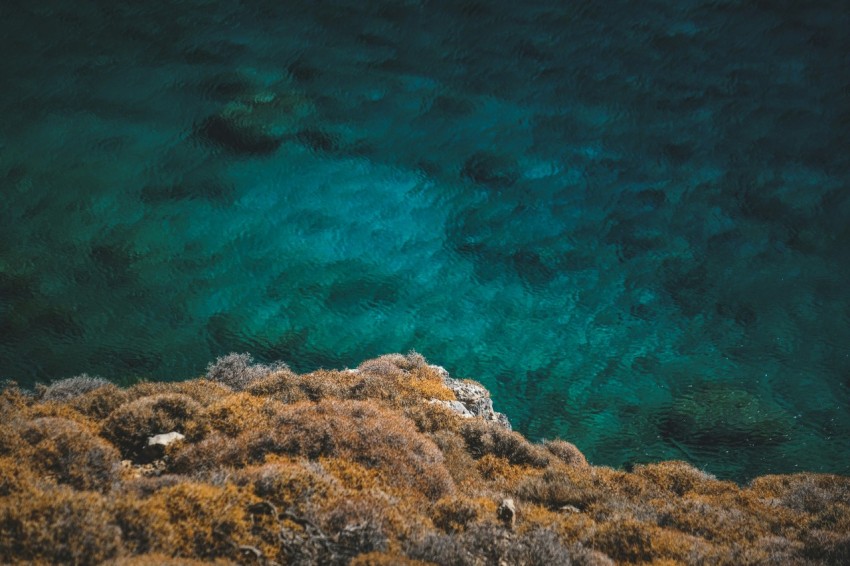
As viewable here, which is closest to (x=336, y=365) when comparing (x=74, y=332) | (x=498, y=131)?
(x=74, y=332)

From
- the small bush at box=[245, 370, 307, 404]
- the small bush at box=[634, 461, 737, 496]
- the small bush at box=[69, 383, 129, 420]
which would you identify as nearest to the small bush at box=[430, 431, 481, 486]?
the small bush at box=[245, 370, 307, 404]

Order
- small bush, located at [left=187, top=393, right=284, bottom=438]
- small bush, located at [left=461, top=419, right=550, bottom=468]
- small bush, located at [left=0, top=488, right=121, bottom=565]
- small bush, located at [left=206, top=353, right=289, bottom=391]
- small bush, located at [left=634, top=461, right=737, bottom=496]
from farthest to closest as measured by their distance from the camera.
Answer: small bush, located at [left=206, top=353, right=289, bottom=391] → small bush, located at [left=461, top=419, right=550, bottom=468] → small bush, located at [left=634, top=461, right=737, bottom=496] → small bush, located at [left=187, top=393, right=284, bottom=438] → small bush, located at [left=0, top=488, right=121, bottom=565]

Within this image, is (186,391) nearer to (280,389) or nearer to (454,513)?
(280,389)

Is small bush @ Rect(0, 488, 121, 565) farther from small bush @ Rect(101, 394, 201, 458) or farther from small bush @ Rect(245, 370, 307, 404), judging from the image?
small bush @ Rect(245, 370, 307, 404)

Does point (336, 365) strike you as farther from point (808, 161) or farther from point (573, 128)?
point (808, 161)

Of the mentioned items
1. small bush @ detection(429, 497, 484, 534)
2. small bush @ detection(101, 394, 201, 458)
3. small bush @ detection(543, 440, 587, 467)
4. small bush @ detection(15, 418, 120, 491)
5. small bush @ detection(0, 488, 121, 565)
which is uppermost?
small bush @ detection(543, 440, 587, 467)

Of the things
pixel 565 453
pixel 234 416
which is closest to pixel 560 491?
pixel 565 453

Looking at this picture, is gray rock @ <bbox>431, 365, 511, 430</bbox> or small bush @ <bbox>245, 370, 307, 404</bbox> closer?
small bush @ <bbox>245, 370, 307, 404</bbox>

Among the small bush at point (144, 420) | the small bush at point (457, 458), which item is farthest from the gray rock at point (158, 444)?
the small bush at point (457, 458)
